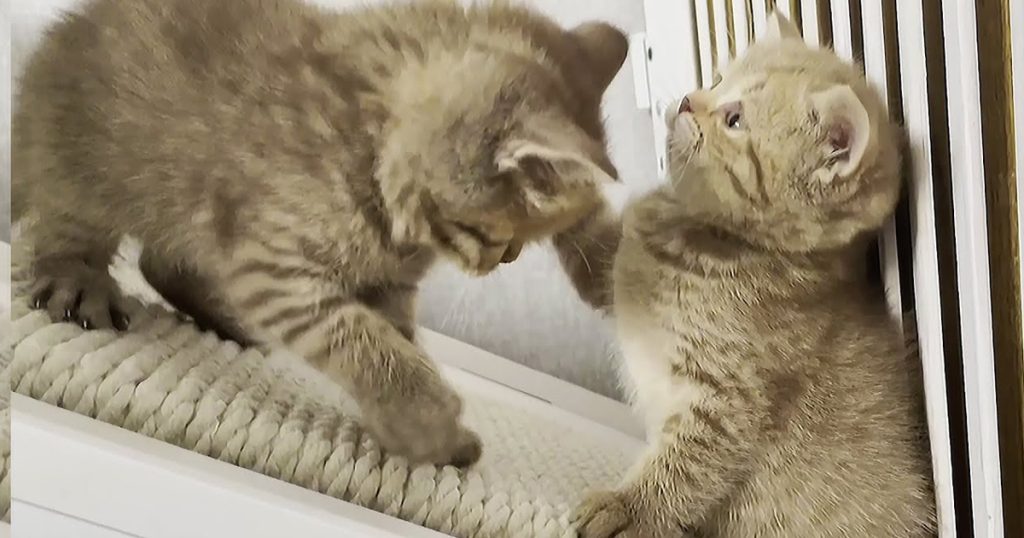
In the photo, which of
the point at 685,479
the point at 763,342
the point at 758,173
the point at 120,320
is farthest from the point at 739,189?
the point at 120,320

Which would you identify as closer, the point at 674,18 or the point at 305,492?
the point at 305,492

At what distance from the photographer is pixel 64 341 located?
26.2 inches

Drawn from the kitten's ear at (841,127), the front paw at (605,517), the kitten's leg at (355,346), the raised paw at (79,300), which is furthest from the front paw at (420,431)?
the kitten's ear at (841,127)

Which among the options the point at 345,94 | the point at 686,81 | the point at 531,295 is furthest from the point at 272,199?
the point at 686,81

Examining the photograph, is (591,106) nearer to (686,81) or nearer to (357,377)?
(686,81)

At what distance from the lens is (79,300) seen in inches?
26.9

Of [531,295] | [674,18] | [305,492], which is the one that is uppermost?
[674,18]

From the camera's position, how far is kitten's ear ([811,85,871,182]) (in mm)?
677

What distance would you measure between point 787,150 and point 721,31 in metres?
0.14

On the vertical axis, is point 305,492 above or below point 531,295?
below

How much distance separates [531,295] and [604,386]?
10cm

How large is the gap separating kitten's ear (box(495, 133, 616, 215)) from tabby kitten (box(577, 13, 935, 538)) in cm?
7

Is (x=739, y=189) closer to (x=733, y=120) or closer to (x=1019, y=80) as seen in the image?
(x=733, y=120)

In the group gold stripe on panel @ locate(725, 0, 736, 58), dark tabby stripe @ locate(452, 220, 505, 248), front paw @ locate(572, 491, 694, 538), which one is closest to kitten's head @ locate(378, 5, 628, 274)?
dark tabby stripe @ locate(452, 220, 505, 248)
